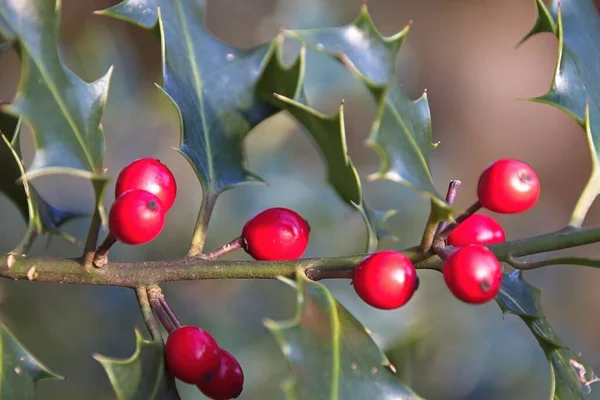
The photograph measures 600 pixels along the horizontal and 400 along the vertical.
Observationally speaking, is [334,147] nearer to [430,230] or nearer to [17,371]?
[430,230]

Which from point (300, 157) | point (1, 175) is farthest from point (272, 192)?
point (1, 175)

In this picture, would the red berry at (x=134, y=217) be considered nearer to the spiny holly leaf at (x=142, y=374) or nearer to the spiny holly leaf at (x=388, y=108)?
the spiny holly leaf at (x=142, y=374)

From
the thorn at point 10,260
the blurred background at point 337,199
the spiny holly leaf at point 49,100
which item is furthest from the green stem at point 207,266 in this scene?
the blurred background at point 337,199

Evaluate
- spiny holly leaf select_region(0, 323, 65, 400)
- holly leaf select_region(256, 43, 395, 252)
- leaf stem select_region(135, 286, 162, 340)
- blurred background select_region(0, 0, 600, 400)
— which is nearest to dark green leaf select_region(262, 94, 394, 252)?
holly leaf select_region(256, 43, 395, 252)

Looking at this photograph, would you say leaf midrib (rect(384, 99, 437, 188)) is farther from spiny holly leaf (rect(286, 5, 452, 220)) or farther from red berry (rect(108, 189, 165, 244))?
red berry (rect(108, 189, 165, 244))

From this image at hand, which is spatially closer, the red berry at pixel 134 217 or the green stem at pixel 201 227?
the red berry at pixel 134 217

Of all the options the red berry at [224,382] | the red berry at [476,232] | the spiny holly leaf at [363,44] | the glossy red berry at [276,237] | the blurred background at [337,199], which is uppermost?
the spiny holly leaf at [363,44]
